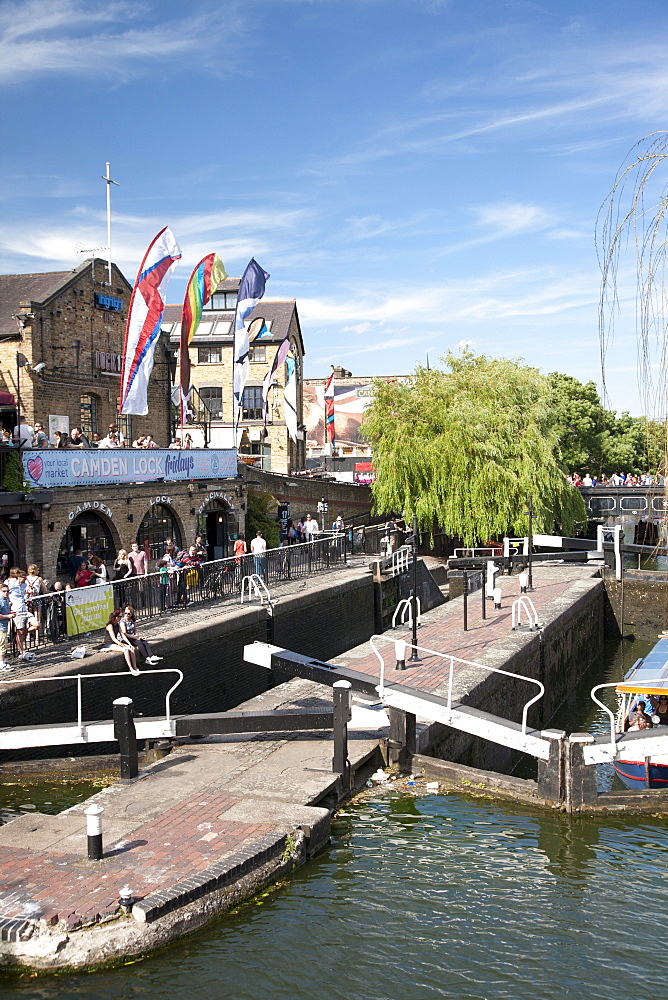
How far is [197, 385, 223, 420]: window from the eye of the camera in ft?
155

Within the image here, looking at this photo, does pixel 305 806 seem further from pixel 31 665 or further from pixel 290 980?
pixel 31 665

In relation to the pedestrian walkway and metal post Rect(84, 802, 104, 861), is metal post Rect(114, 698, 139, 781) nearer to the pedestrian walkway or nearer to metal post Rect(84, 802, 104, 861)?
the pedestrian walkway

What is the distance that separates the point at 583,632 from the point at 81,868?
61.2ft

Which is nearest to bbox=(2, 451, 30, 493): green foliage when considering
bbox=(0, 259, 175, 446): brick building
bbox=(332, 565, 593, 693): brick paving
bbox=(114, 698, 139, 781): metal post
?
bbox=(332, 565, 593, 693): brick paving

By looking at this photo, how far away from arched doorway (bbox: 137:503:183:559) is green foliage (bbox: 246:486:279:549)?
573 centimetres

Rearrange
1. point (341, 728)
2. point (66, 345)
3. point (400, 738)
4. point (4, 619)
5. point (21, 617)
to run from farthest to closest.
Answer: point (66, 345), point (21, 617), point (4, 619), point (400, 738), point (341, 728)

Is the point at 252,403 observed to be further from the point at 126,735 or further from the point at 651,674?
the point at 126,735

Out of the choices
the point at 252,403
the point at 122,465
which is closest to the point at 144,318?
the point at 122,465

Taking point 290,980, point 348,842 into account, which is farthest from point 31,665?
point 290,980

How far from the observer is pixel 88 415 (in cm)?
2902

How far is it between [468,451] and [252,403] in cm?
2023

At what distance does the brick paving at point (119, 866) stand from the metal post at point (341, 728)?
163cm

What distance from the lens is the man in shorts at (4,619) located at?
43.4 ft

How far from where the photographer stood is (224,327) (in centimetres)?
4909
